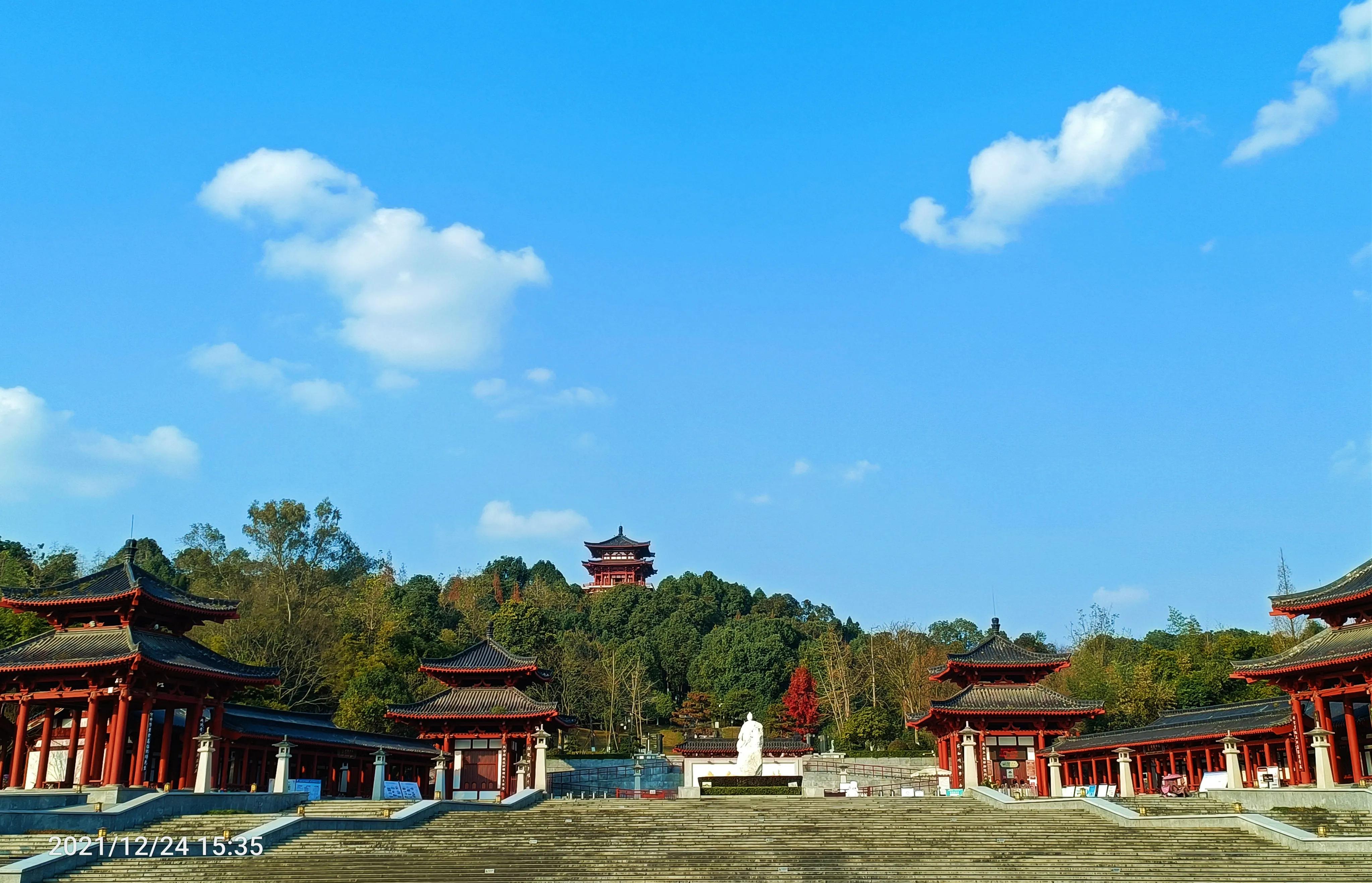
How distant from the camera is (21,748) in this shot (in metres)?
30.5

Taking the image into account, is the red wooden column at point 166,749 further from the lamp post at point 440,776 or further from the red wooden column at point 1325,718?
the red wooden column at point 1325,718

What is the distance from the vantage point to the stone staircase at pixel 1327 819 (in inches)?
944

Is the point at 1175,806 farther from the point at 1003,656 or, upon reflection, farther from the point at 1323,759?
the point at 1003,656

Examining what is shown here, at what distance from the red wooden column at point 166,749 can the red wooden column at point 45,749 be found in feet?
9.35

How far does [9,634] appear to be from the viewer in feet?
130

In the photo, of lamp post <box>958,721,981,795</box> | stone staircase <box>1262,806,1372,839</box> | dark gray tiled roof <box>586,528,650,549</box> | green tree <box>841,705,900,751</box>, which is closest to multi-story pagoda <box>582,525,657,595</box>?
dark gray tiled roof <box>586,528,650,549</box>

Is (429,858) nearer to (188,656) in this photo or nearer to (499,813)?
(499,813)

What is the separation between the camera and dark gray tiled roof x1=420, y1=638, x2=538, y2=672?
39688mm

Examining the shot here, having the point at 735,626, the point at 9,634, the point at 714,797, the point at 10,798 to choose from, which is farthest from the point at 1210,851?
the point at 735,626

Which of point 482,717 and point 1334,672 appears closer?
point 1334,672

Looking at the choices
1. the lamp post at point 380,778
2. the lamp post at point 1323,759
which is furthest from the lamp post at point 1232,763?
the lamp post at point 380,778

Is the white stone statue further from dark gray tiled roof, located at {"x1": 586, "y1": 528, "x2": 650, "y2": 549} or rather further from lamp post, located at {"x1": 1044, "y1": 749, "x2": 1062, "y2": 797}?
dark gray tiled roof, located at {"x1": 586, "y1": 528, "x2": 650, "y2": 549}

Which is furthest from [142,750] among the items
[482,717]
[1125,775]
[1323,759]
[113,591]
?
[1323,759]

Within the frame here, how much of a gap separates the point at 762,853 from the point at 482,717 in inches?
768
